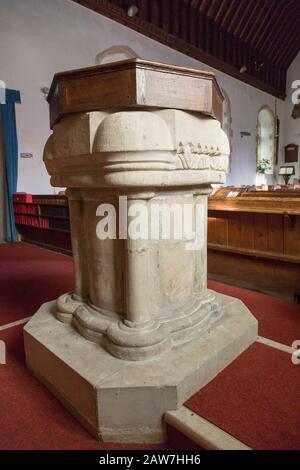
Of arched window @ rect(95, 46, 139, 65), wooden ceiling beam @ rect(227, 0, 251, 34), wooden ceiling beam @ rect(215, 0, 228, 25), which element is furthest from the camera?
wooden ceiling beam @ rect(227, 0, 251, 34)

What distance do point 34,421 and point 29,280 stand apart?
170cm

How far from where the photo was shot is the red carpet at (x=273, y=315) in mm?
1667

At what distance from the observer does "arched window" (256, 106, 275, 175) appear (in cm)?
1166

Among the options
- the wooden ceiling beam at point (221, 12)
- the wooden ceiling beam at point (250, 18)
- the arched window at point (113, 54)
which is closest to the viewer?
the arched window at point (113, 54)

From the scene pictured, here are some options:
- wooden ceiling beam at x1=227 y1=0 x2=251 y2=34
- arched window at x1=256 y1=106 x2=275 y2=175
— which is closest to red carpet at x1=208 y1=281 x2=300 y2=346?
wooden ceiling beam at x1=227 y1=0 x2=251 y2=34

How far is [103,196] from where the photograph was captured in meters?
1.31

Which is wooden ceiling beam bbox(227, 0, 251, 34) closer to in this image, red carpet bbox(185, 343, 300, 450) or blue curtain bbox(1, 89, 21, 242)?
blue curtain bbox(1, 89, 21, 242)

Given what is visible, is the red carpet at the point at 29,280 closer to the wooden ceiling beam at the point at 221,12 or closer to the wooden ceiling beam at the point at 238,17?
the wooden ceiling beam at the point at 221,12

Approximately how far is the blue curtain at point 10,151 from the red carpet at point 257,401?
4801 millimetres

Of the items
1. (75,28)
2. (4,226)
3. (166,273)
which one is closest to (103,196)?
(166,273)

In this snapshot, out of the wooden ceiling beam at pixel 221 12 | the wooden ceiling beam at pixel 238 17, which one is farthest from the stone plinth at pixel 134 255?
the wooden ceiling beam at pixel 238 17

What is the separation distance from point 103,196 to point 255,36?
1119 centimetres

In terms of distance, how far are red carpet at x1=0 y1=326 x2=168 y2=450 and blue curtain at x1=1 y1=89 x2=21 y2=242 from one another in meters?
4.30
